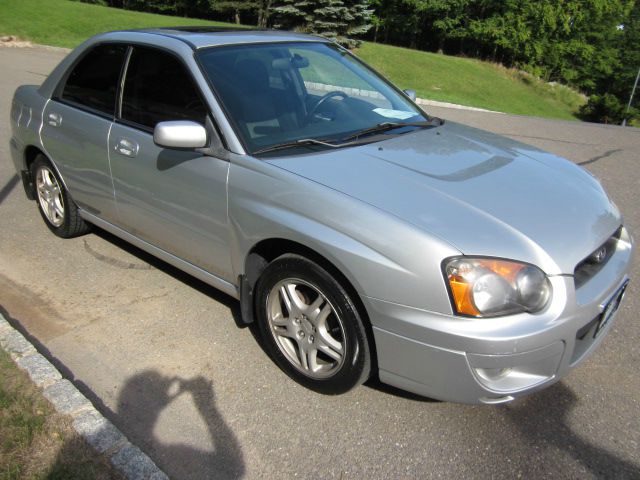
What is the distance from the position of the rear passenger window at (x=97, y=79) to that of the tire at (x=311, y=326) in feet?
6.17

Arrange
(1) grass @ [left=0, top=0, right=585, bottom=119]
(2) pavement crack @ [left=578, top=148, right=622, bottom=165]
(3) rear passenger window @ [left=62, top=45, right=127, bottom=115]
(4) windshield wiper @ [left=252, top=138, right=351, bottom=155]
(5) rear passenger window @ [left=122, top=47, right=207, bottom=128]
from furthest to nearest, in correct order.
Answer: (1) grass @ [left=0, top=0, right=585, bottom=119] < (2) pavement crack @ [left=578, top=148, right=622, bottom=165] < (3) rear passenger window @ [left=62, top=45, right=127, bottom=115] < (5) rear passenger window @ [left=122, top=47, right=207, bottom=128] < (4) windshield wiper @ [left=252, top=138, right=351, bottom=155]

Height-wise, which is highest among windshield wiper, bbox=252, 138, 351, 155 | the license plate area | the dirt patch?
windshield wiper, bbox=252, 138, 351, 155

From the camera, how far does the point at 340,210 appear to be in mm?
2516

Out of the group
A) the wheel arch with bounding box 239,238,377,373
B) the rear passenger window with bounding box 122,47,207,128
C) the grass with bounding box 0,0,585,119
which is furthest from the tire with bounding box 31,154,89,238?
the grass with bounding box 0,0,585,119

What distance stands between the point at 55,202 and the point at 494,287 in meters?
3.89

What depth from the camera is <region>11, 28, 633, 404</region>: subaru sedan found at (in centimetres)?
231

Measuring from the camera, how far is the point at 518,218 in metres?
2.53

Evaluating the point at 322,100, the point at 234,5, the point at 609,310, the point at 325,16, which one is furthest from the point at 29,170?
the point at 234,5

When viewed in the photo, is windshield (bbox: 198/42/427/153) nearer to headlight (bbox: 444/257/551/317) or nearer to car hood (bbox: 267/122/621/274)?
car hood (bbox: 267/122/621/274)

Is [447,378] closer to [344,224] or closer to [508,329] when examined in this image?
[508,329]

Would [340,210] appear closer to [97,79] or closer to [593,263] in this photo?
[593,263]

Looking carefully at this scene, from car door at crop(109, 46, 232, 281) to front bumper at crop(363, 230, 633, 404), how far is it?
113cm

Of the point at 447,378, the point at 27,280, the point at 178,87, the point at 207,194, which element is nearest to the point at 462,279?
the point at 447,378

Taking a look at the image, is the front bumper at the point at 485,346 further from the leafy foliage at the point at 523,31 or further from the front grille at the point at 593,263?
the leafy foliage at the point at 523,31
